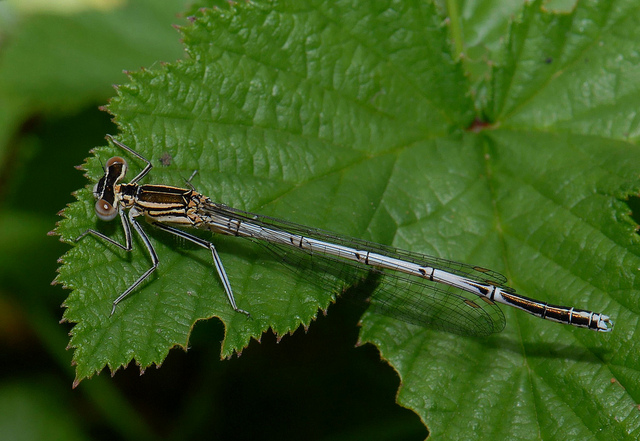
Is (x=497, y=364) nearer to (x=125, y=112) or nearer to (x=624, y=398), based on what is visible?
(x=624, y=398)

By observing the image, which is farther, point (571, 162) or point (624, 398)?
point (571, 162)

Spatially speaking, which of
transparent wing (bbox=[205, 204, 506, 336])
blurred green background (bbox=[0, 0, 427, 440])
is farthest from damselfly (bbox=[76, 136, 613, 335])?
blurred green background (bbox=[0, 0, 427, 440])

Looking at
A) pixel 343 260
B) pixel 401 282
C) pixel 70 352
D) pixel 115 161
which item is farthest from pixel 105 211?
pixel 70 352

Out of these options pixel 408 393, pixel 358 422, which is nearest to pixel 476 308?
pixel 408 393

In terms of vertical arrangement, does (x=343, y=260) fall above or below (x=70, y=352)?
above

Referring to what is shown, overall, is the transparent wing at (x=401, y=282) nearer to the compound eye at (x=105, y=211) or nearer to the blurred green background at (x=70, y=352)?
the compound eye at (x=105, y=211)

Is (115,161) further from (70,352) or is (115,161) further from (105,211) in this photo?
(70,352)

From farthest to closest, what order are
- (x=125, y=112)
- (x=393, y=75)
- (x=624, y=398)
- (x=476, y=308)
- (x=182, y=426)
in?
(x=182, y=426)
(x=393, y=75)
(x=476, y=308)
(x=125, y=112)
(x=624, y=398)
